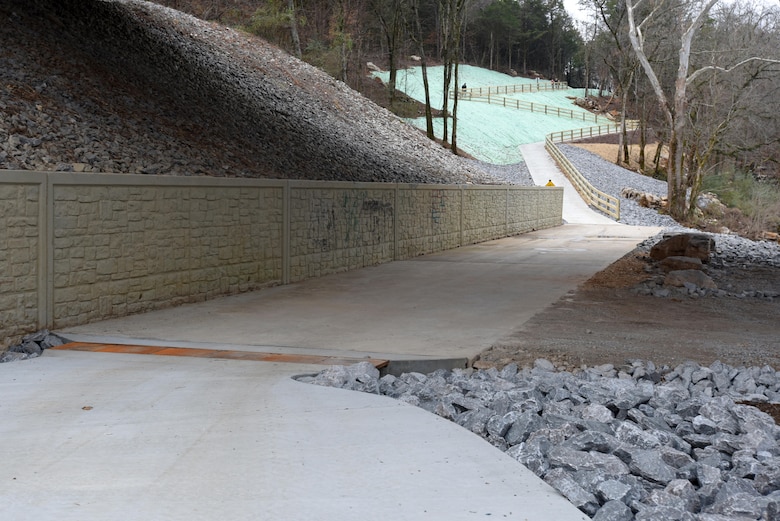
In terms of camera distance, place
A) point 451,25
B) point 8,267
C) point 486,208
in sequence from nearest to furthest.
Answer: point 8,267
point 486,208
point 451,25

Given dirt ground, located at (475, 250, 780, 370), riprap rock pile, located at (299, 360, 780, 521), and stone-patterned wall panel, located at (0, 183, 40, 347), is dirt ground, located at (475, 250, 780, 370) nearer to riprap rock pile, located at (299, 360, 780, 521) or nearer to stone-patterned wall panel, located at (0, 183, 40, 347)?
riprap rock pile, located at (299, 360, 780, 521)

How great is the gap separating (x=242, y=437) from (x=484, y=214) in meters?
20.1

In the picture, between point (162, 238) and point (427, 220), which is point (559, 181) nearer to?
point (427, 220)

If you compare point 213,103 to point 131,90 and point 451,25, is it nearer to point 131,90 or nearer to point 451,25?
point 131,90

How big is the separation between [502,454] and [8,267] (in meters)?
5.63

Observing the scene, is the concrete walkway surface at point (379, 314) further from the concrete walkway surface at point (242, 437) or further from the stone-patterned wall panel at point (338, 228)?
the stone-patterned wall panel at point (338, 228)

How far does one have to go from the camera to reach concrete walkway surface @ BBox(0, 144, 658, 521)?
4113mm

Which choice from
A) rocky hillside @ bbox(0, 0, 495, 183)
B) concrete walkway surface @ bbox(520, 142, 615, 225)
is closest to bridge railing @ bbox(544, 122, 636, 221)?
concrete walkway surface @ bbox(520, 142, 615, 225)

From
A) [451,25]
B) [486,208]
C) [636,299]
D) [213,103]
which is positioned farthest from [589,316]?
[451,25]

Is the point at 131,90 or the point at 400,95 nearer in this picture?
the point at 131,90

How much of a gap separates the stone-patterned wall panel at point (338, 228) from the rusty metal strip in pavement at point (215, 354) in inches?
225

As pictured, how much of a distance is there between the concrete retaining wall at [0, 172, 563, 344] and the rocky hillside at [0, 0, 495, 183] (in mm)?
1366

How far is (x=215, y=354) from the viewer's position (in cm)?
780

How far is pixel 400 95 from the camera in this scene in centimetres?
5400
